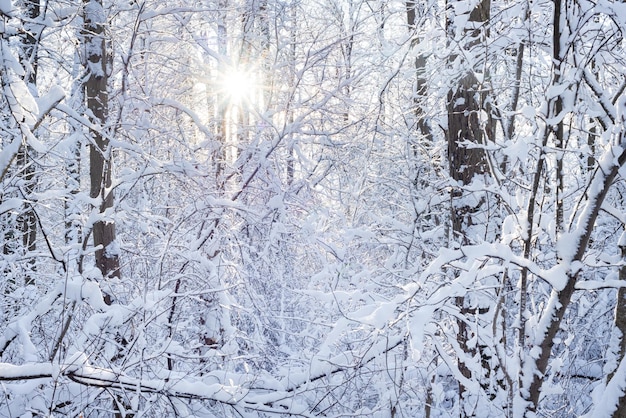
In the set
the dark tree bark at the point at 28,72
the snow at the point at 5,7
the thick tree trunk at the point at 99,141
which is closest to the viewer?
the snow at the point at 5,7

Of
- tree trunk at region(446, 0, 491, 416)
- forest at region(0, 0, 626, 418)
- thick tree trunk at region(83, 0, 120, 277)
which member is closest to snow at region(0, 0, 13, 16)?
forest at region(0, 0, 626, 418)

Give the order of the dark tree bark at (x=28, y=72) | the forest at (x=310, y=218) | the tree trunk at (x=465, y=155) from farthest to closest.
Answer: the tree trunk at (x=465, y=155), the dark tree bark at (x=28, y=72), the forest at (x=310, y=218)

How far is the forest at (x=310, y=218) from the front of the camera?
8.57 ft

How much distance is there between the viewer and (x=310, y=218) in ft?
17.8

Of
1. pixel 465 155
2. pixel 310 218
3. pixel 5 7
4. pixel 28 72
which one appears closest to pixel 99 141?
pixel 28 72

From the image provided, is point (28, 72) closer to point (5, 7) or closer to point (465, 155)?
point (5, 7)

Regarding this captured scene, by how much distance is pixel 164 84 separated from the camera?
639cm

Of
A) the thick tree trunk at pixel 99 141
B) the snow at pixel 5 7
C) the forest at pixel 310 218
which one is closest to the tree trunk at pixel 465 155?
the forest at pixel 310 218

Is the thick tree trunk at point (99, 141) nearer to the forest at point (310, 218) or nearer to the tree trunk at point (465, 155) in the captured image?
the forest at point (310, 218)

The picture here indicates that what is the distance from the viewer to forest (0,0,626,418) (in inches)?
103

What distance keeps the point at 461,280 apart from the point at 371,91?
17.7 ft

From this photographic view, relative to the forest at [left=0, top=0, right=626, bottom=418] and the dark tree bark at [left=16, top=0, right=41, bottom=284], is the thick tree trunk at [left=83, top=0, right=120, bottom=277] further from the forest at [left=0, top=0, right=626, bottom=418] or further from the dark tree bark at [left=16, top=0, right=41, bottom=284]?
the dark tree bark at [left=16, top=0, right=41, bottom=284]

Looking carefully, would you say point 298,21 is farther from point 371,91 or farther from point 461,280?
point 461,280

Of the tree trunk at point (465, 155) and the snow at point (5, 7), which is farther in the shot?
the tree trunk at point (465, 155)
